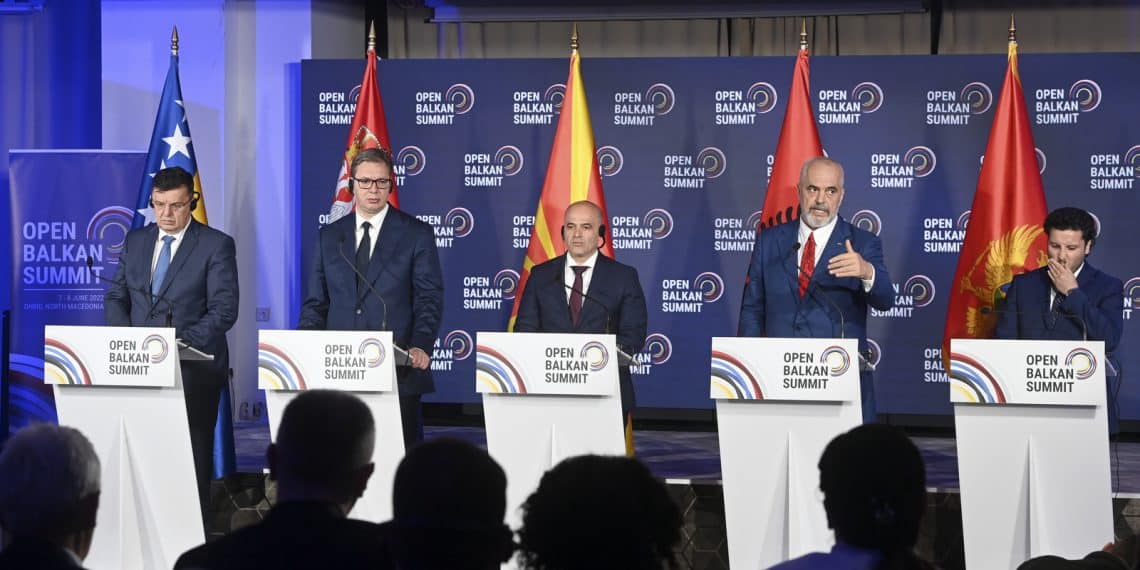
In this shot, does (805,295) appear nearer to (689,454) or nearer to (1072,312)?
(1072,312)

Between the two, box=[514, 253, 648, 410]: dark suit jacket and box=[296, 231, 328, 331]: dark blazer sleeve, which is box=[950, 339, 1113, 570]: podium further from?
box=[296, 231, 328, 331]: dark blazer sleeve

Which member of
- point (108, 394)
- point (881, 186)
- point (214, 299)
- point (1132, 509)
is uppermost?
point (881, 186)

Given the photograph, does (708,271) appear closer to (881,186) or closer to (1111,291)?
(881,186)

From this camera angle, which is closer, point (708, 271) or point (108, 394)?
point (108, 394)

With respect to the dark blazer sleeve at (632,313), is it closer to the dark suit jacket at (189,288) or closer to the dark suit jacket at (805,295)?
the dark suit jacket at (805,295)

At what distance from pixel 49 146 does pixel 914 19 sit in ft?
19.6

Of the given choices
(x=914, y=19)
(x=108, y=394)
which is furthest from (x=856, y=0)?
(x=108, y=394)

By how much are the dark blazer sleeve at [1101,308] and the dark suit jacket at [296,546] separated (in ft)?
11.4

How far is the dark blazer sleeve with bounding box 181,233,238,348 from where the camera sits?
5.21m

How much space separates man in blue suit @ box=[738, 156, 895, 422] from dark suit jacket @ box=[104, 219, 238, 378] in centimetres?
218

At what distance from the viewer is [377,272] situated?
5406 millimetres

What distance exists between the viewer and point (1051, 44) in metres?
9.00

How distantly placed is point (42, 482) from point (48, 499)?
34 mm

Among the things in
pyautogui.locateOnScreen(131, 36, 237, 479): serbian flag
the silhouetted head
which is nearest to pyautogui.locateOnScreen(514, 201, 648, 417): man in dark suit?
pyautogui.locateOnScreen(131, 36, 237, 479): serbian flag
